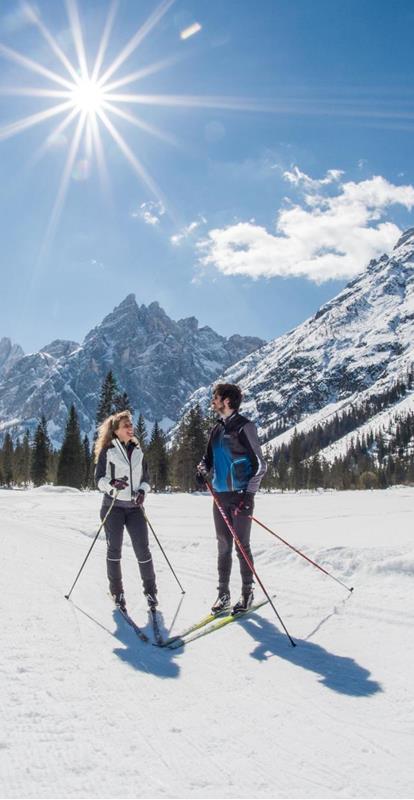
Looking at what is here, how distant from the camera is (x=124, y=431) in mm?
6840

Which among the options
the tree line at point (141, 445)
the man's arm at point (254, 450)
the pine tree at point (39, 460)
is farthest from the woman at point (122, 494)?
the pine tree at point (39, 460)

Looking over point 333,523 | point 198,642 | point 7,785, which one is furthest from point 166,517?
point 7,785

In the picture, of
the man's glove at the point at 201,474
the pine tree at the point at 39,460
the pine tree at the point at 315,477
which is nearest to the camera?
the man's glove at the point at 201,474

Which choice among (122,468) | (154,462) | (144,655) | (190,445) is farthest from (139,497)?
(154,462)

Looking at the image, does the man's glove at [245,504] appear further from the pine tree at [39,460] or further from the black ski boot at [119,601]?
the pine tree at [39,460]

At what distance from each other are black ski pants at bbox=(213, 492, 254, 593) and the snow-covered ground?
1.73 feet

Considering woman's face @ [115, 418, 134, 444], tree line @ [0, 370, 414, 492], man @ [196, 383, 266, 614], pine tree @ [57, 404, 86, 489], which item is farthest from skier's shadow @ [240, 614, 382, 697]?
pine tree @ [57, 404, 86, 489]

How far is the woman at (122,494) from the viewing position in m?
6.52

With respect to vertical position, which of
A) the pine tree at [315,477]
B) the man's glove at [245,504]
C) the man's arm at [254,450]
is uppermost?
the man's arm at [254,450]

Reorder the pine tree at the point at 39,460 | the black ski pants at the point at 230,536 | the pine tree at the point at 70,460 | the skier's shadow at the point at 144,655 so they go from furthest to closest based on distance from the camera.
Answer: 1. the pine tree at the point at 39,460
2. the pine tree at the point at 70,460
3. the black ski pants at the point at 230,536
4. the skier's shadow at the point at 144,655

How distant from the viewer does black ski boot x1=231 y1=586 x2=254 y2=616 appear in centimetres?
628

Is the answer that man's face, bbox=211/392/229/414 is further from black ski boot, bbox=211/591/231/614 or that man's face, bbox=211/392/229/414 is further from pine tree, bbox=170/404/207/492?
pine tree, bbox=170/404/207/492

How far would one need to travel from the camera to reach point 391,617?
228 inches

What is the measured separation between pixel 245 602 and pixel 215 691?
7.69ft
